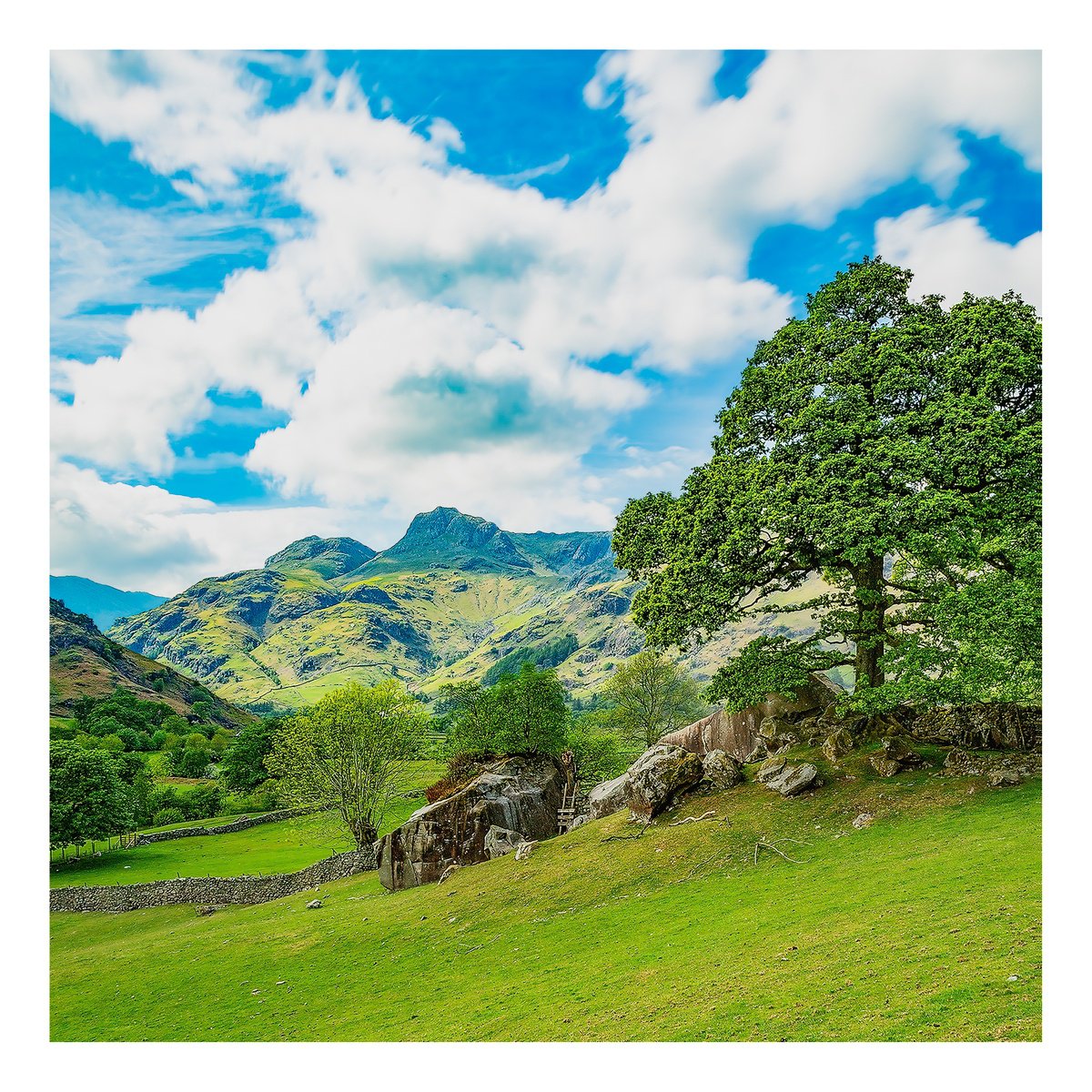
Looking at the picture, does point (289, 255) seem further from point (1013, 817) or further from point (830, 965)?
point (1013, 817)

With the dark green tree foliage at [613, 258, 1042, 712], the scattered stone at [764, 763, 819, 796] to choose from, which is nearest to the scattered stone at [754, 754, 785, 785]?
the scattered stone at [764, 763, 819, 796]

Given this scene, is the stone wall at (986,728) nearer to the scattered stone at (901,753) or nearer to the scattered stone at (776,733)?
the scattered stone at (901,753)

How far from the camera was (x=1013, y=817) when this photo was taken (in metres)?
13.1

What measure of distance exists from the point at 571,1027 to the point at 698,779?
1071 cm

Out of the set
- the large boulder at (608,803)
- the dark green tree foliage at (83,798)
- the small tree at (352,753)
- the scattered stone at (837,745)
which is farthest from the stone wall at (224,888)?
the scattered stone at (837,745)

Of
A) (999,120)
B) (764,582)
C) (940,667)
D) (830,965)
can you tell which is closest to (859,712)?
(940,667)

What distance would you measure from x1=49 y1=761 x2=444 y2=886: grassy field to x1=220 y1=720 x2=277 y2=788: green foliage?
21376mm

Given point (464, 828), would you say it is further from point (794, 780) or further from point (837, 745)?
point (837, 745)

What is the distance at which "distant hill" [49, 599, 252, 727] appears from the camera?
137 m

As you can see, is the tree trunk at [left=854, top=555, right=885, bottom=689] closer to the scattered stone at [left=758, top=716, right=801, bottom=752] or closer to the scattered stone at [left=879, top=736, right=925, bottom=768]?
the scattered stone at [left=879, top=736, right=925, bottom=768]

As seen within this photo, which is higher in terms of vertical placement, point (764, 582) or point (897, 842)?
point (764, 582)

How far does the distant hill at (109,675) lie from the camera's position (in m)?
137

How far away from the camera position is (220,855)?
46031 millimetres

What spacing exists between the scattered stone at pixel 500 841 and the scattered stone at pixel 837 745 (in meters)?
11.4
